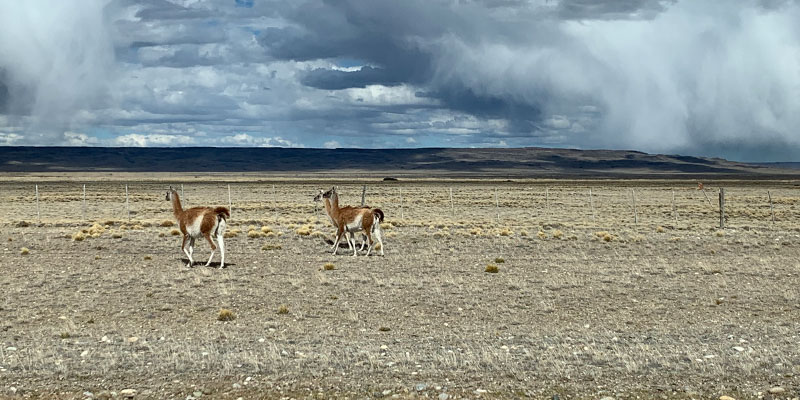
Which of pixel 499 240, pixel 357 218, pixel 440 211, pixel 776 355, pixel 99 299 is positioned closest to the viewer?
pixel 776 355

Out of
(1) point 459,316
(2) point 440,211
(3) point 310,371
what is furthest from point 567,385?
(2) point 440,211

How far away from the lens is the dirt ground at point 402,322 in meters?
8.65

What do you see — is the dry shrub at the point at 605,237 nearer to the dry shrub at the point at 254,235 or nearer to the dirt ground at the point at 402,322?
the dirt ground at the point at 402,322

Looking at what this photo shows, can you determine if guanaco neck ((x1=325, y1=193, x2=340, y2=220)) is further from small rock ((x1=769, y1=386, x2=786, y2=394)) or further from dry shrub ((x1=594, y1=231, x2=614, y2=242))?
small rock ((x1=769, y1=386, x2=786, y2=394))

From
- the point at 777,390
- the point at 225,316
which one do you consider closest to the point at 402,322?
the point at 225,316

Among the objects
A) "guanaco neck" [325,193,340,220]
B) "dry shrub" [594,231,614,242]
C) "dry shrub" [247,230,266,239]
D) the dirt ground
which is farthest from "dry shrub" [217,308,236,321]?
"dry shrub" [594,231,614,242]

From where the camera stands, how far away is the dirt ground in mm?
8648

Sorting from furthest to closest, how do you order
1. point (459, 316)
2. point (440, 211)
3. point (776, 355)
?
point (440, 211), point (459, 316), point (776, 355)

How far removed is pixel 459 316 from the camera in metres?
12.5

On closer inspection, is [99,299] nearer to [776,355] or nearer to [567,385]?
[567,385]

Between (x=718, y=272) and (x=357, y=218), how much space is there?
9364mm

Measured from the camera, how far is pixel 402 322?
39.2 ft

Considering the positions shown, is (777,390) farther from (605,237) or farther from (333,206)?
(605,237)

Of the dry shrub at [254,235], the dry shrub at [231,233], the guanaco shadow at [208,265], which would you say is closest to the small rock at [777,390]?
the guanaco shadow at [208,265]
